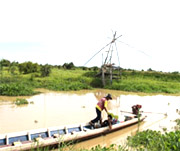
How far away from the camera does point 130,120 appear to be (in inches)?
355

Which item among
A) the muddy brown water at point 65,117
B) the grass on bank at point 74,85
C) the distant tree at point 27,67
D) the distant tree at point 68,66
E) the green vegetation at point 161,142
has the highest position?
the distant tree at point 68,66

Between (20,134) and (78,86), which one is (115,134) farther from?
(78,86)

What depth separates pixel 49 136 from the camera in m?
6.66

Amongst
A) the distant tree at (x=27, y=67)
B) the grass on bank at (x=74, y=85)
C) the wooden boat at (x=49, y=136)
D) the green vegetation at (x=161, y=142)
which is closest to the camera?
the green vegetation at (x=161, y=142)

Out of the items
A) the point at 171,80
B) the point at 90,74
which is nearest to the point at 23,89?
the point at 90,74

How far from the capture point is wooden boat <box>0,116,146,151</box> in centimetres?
559

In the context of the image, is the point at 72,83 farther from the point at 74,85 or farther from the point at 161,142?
the point at 161,142

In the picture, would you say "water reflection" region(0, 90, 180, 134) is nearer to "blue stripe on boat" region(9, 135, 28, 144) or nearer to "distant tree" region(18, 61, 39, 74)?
"blue stripe on boat" region(9, 135, 28, 144)

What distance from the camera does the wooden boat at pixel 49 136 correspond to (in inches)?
220

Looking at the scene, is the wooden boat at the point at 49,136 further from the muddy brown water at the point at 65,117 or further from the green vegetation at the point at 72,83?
the green vegetation at the point at 72,83

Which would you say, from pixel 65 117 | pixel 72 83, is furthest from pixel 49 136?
pixel 72 83

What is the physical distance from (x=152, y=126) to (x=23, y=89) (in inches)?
407

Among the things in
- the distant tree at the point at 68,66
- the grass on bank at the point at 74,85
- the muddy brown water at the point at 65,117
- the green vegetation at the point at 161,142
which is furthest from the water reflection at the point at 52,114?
the distant tree at the point at 68,66

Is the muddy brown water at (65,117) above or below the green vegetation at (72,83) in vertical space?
below
